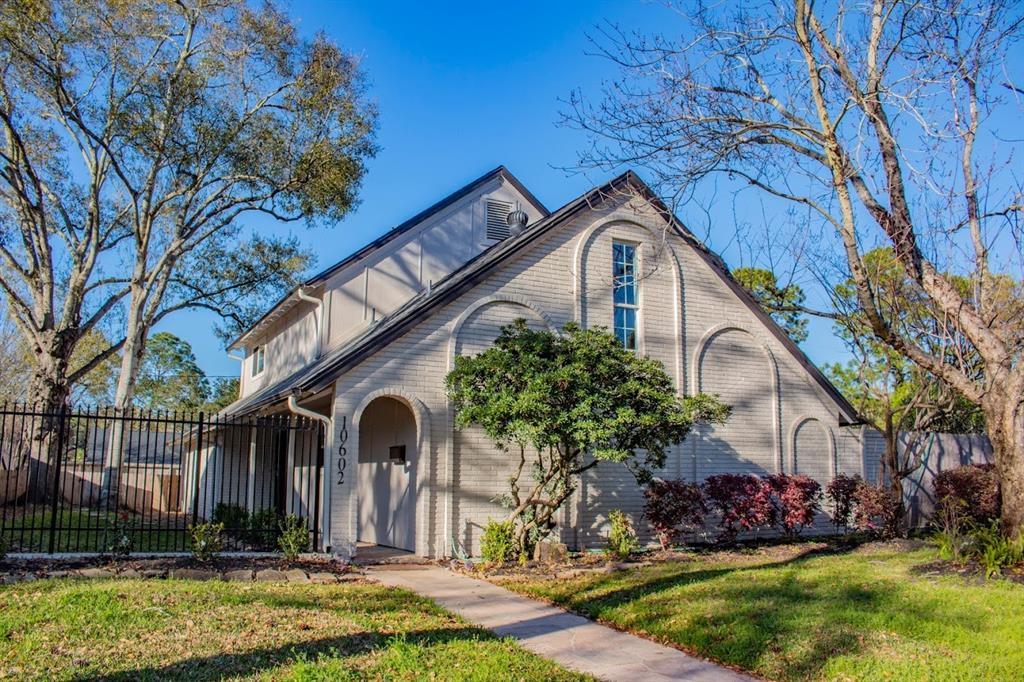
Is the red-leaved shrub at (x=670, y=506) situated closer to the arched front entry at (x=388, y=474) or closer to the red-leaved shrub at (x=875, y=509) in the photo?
the red-leaved shrub at (x=875, y=509)

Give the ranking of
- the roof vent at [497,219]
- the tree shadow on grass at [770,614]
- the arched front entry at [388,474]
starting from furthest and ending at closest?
the roof vent at [497,219] < the arched front entry at [388,474] < the tree shadow on grass at [770,614]

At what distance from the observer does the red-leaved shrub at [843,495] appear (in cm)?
1578

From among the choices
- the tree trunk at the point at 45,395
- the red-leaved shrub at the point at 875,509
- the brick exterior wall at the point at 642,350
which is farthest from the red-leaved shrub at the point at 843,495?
the tree trunk at the point at 45,395

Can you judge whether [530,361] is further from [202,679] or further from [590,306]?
[202,679]

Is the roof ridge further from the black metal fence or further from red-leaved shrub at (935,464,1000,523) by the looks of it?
red-leaved shrub at (935,464,1000,523)

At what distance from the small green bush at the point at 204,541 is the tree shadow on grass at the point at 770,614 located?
16.8 feet


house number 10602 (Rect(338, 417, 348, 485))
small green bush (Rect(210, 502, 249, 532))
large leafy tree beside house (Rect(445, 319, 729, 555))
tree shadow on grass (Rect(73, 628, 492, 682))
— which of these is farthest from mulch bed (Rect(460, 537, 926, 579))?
small green bush (Rect(210, 502, 249, 532))

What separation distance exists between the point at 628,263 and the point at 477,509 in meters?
6.08

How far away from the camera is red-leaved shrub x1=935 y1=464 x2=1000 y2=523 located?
1541cm

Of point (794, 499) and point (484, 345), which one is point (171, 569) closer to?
point (484, 345)

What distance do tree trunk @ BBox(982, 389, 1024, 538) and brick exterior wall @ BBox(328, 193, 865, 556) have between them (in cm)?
532

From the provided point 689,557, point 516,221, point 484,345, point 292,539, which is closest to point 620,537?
point 689,557

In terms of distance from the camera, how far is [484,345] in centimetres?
1402

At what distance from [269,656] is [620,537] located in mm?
8224
